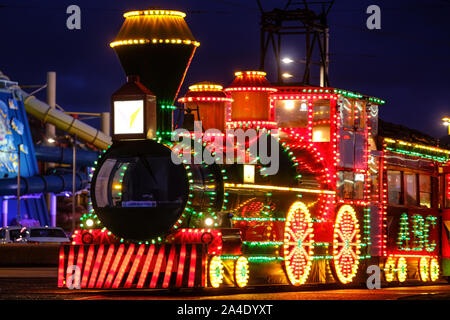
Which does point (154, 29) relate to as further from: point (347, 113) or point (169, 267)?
point (347, 113)

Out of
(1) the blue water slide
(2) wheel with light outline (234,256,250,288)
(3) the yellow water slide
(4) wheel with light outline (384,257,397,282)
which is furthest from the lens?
(1) the blue water slide

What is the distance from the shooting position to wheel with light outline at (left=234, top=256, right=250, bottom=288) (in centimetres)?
1809

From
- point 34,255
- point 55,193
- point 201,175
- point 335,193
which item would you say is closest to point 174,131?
point 201,175

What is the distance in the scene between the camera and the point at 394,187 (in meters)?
23.8

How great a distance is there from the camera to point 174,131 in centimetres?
1828

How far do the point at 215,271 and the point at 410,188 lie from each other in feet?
27.7

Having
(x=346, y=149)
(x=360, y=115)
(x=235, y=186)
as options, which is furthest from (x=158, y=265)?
(x=360, y=115)

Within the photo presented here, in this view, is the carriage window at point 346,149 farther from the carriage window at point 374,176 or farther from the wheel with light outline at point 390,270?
the wheel with light outline at point 390,270

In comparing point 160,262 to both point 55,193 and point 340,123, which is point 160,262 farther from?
point 55,193

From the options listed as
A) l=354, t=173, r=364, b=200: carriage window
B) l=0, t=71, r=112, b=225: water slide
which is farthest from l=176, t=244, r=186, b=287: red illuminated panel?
l=0, t=71, r=112, b=225: water slide

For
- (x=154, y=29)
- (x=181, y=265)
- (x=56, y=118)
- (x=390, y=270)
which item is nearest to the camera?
(x=181, y=265)

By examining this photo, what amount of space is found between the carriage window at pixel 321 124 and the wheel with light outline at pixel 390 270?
367 cm

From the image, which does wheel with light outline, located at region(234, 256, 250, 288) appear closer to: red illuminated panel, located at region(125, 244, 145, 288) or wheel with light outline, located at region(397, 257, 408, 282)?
red illuminated panel, located at region(125, 244, 145, 288)

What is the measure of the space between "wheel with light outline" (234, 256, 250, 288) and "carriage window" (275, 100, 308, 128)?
380 centimetres
